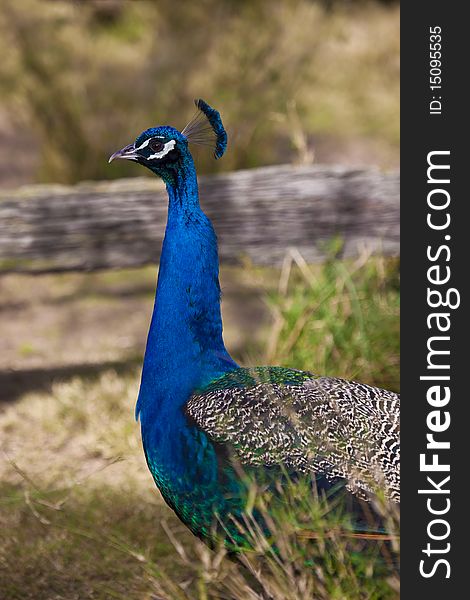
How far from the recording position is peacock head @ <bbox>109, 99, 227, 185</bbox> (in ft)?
7.92

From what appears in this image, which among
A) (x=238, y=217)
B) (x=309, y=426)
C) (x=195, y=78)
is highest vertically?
(x=195, y=78)

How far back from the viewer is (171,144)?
2.41 m

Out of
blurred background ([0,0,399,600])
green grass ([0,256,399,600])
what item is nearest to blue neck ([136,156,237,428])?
green grass ([0,256,399,600])

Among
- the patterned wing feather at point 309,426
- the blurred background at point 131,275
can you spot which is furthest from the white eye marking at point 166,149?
the blurred background at point 131,275

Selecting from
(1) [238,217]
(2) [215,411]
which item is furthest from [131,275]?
(2) [215,411]

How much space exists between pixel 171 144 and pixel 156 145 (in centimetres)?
4

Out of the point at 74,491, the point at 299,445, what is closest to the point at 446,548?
the point at 299,445

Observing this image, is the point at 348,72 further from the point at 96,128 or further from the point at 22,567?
the point at 22,567

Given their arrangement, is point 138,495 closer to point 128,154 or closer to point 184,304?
point 184,304

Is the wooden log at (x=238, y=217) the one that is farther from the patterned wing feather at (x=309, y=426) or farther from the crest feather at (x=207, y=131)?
the patterned wing feather at (x=309, y=426)

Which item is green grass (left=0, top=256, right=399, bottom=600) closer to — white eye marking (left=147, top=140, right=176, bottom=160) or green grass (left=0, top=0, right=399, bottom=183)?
white eye marking (left=147, top=140, right=176, bottom=160)

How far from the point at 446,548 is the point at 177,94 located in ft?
14.5

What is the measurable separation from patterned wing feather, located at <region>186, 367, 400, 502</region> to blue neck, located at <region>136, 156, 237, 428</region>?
0.33 feet

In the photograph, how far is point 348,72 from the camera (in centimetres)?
796
